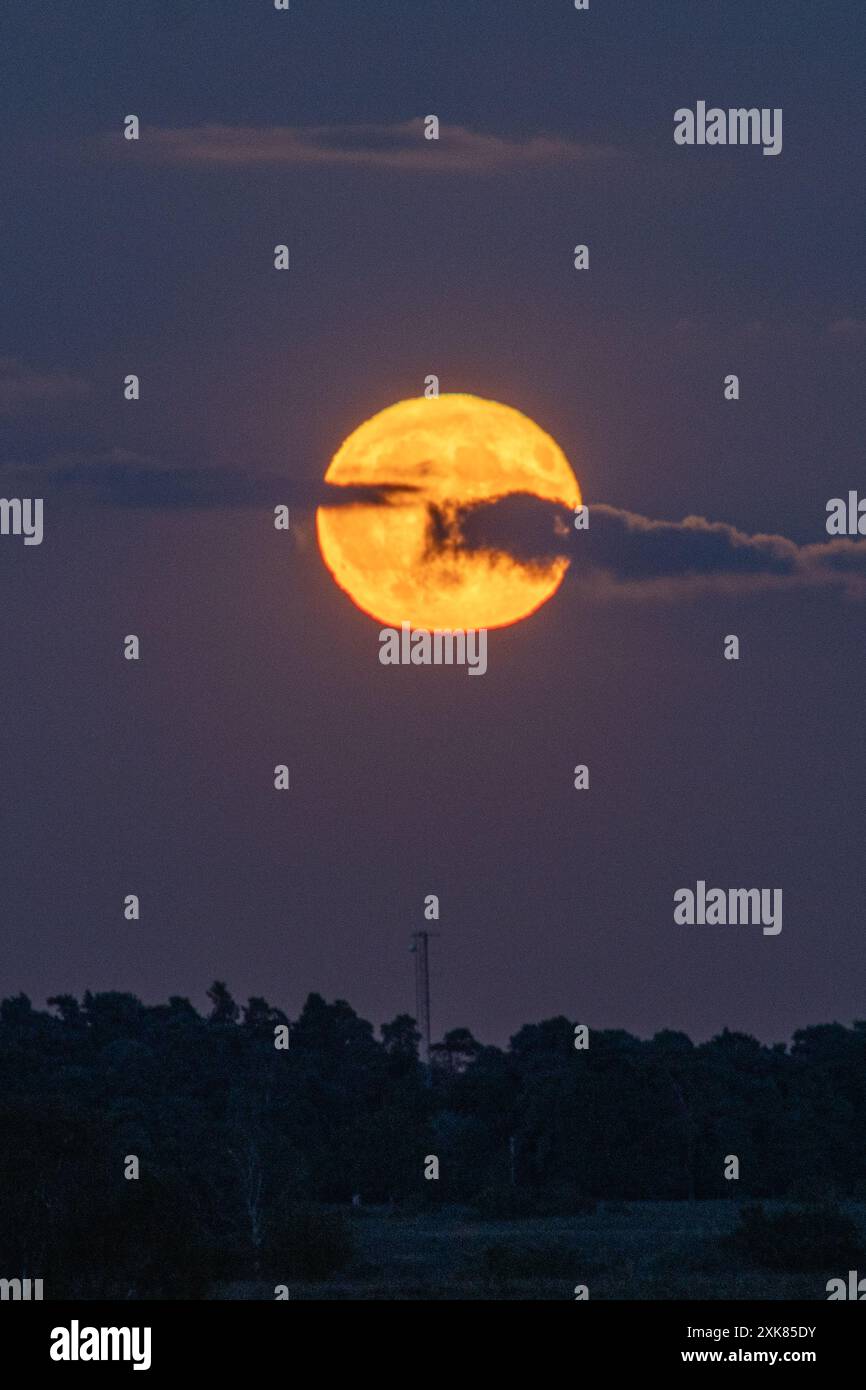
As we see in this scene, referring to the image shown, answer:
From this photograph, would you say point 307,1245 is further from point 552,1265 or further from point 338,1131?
point 338,1131

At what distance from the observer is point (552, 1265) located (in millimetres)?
73000

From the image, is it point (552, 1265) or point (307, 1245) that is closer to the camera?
point (552, 1265)

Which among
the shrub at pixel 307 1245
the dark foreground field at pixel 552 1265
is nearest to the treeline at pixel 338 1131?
the shrub at pixel 307 1245

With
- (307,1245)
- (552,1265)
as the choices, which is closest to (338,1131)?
(307,1245)

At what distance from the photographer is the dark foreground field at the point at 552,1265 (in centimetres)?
7025

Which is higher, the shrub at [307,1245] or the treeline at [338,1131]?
the treeline at [338,1131]

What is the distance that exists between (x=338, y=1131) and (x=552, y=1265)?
2719 cm

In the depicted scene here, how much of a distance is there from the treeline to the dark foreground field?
226cm

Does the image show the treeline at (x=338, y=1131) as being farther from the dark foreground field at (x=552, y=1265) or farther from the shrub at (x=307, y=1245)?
the dark foreground field at (x=552, y=1265)

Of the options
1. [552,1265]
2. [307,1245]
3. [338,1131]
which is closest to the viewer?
[552,1265]

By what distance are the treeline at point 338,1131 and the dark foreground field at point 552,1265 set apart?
88.8 inches

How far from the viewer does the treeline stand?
239ft

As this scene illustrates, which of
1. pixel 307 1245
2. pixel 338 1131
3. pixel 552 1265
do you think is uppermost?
pixel 338 1131
